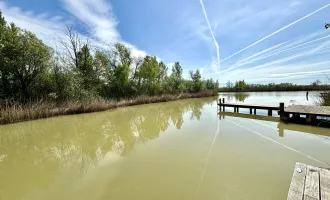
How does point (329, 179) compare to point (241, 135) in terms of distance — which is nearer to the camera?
point (329, 179)

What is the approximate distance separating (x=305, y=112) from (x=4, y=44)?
15731 mm

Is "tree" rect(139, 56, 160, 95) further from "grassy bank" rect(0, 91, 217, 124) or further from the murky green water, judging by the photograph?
the murky green water

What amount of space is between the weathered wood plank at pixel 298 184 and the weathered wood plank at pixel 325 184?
0.18 meters

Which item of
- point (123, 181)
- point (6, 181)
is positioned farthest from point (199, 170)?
point (6, 181)

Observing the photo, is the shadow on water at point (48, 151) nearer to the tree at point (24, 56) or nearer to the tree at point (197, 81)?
the tree at point (24, 56)

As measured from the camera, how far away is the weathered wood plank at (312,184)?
195cm

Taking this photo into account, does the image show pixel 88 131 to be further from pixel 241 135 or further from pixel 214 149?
pixel 241 135

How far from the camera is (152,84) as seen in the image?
22328 millimetres

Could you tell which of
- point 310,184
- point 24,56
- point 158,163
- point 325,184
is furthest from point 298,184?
point 24,56

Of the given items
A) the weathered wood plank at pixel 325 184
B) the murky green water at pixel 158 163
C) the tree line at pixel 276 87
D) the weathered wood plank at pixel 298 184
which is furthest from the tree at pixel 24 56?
the tree line at pixel 276 87

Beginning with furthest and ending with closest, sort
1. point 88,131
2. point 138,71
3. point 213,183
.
→ point 138,71 → point 88,131 → point 213,183

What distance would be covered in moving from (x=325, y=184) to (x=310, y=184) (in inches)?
7.0

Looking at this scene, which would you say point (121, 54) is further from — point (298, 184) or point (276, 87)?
point (276, 87)

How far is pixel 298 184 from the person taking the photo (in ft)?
7.20
